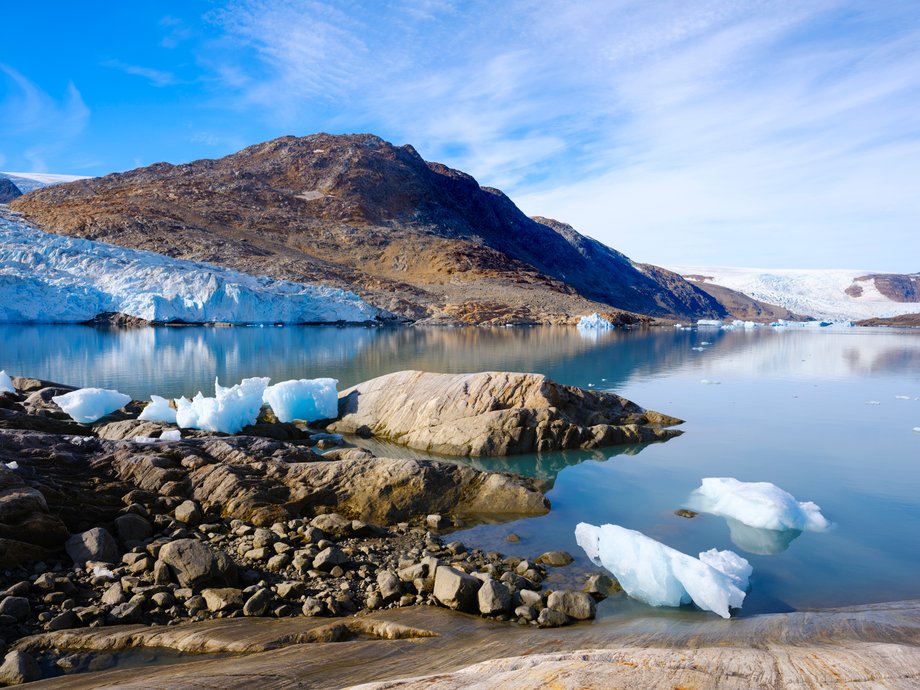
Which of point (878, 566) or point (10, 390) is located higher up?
point (10, 390)

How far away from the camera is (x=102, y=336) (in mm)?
39281

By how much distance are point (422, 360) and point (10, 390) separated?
16.8 m

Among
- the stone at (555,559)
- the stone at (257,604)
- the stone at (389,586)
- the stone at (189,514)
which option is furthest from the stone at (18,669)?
the stone at (555,559)

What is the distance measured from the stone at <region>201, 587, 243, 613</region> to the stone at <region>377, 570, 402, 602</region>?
1175mm

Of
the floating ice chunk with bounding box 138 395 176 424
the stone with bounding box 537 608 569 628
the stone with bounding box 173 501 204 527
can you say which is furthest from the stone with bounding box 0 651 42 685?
the floating ice chunk with bounding box 138 395 176 424

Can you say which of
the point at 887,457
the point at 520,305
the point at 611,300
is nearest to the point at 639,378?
the point at 887,457

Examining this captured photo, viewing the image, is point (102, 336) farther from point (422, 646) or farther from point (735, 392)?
point (422, 646)

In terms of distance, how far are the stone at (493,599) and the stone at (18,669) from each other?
315 cm

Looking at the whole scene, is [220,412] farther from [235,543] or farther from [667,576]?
[667,576]

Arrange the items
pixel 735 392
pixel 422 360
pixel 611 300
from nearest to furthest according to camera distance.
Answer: pixel 735 392 < pixel 422 360 < pixel 611 300

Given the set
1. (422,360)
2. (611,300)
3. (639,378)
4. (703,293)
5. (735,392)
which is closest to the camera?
(735,392)

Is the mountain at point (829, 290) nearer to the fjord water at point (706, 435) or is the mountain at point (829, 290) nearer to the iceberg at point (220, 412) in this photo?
the fjord water at point (706, 435)

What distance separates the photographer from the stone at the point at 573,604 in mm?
5242

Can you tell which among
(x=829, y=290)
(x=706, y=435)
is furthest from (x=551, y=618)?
(x=829, y=290)
